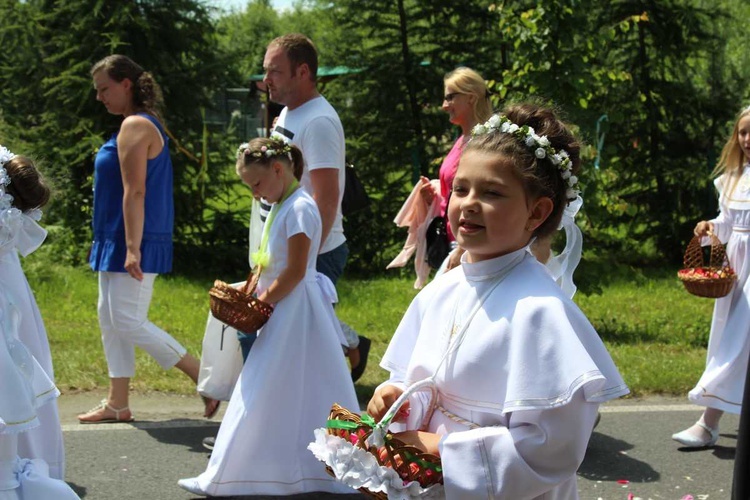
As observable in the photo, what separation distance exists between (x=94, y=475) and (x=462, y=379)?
10.8 ft

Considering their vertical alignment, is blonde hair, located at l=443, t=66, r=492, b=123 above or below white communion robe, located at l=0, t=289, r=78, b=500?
above

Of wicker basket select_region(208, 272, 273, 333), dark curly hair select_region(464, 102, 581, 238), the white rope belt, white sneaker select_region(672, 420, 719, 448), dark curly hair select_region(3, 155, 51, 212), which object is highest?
dark curly hair select_region(464, 102, 581, 238)

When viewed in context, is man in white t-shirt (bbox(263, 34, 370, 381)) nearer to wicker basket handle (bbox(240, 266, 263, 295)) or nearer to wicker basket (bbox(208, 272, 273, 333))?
wicker basket handle (bbox(240, 266, 263, 295))

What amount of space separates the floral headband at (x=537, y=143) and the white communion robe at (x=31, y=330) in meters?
2.25

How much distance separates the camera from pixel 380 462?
242 cm

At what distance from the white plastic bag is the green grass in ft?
4.17

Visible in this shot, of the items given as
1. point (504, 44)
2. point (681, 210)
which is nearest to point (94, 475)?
point (504, 44)

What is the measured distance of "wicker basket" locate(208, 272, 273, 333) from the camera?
4754 millimetres

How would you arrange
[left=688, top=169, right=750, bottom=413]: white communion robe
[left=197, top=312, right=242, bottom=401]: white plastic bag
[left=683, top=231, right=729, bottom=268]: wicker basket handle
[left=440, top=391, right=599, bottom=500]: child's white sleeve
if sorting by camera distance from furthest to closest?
[left=683, top=231, right=729, bottom=268]: wicker basket handle
[left=688, top=169, right=750, bottom=413]: white communion robe
[left=197, top=312, right=242, bottom=401]: white plastic bag
[left=440, top=391, right=599, bottom=500]: child's white sleeve

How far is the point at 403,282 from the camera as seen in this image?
37.1 ft

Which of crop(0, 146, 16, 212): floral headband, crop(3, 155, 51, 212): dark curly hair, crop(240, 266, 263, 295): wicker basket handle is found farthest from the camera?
crop(240, 266, 263, 295): wicker basket handle

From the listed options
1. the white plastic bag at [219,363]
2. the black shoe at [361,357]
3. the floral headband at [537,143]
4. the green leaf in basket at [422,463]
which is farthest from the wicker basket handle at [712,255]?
the green leaf in basket at [422,463]

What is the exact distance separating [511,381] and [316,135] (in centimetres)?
340

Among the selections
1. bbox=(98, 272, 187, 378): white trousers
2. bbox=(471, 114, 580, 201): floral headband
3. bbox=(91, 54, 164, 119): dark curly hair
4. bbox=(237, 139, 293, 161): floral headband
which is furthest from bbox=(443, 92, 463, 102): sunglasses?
bbox=(471, 114, 580, 201): floral headband
